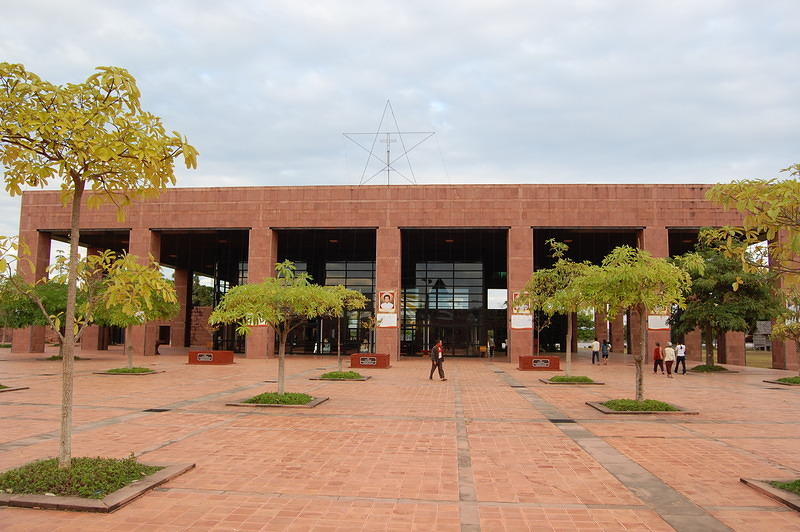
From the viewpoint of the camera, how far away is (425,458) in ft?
28.3

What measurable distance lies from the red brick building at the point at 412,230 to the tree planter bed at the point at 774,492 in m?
26.3

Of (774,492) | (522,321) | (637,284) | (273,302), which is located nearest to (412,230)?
(522,321)

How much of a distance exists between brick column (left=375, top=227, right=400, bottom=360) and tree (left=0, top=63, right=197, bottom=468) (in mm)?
27411

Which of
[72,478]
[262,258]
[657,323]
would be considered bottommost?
[72,478]

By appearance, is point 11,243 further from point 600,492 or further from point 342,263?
Answer: point 342,263

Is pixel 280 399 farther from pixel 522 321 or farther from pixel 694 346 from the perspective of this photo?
pixel 694 346

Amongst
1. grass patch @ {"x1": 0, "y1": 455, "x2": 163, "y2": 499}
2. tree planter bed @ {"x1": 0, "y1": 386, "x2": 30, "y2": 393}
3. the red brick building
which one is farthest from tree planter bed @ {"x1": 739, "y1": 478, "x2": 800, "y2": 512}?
the red brick building

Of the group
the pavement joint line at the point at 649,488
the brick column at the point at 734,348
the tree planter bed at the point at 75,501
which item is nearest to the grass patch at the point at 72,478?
the tree planter bed at the point at 75,501

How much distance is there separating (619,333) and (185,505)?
177 feet

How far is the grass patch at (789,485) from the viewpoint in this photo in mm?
6794

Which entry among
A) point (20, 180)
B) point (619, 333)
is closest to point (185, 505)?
point (20, 180)

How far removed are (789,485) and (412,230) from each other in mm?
30563

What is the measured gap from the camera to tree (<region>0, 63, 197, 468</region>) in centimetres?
638

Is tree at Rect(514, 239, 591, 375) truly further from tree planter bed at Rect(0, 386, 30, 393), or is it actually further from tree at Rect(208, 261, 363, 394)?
tree planter bed at Rect(0, 386, 30, 393)
